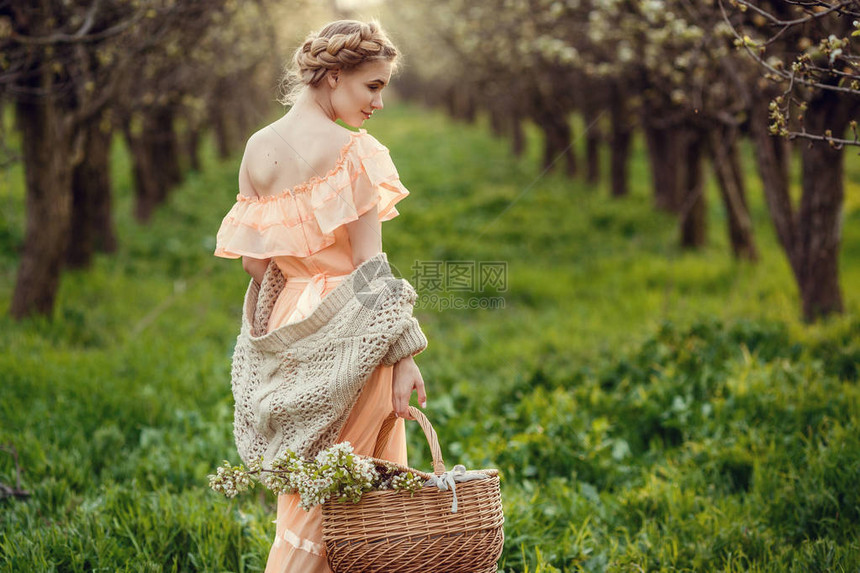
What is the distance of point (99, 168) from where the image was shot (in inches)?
383

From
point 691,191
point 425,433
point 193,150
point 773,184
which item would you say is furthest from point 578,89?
point 425,433

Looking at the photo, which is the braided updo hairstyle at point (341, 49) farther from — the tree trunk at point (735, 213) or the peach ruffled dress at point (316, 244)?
the tree trunk at point (735, 213)

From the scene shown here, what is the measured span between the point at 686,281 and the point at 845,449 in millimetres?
5124

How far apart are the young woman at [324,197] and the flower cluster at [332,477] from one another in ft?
0.68

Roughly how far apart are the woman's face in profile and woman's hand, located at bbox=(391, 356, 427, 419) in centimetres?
85

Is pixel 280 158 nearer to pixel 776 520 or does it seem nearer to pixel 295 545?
pixel 295 545

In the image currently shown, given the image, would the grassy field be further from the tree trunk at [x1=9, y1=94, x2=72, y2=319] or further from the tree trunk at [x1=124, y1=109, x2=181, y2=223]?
the tree trunk at [x1=124, y1=109, x2=181, y2=223]

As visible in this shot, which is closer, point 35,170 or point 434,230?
point 35,170

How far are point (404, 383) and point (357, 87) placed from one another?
1030 mm

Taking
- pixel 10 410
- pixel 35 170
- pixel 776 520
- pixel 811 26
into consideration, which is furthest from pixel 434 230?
pixel 776 520

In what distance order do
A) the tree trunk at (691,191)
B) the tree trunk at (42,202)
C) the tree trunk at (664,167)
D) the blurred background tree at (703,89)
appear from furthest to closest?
the tree trunk at (664,167) < the tree trunk at (691,191) < the tree trunk at (42,202) < the blurred background tree at (703,89)

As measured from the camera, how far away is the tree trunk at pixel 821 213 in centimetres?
616

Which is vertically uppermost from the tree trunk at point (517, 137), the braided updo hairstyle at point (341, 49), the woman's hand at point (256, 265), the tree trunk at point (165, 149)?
the braided updo hairstyle at point (341, 49)

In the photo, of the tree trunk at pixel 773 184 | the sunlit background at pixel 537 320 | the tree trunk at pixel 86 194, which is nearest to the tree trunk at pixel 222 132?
the sunlit background at pixel 537 320
